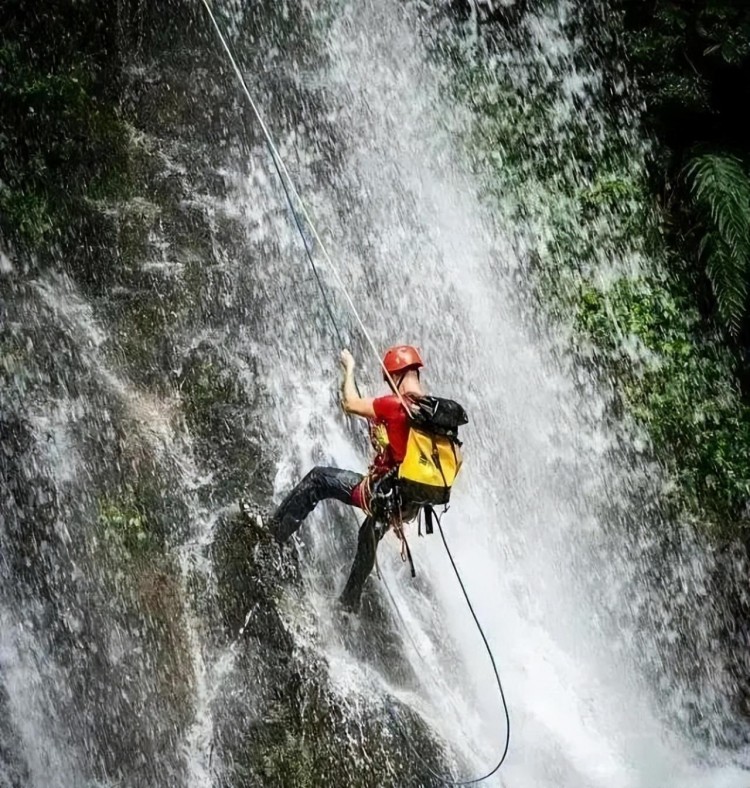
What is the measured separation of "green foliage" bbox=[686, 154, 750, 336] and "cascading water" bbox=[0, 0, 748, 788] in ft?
2.88

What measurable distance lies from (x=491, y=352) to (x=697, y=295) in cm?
210

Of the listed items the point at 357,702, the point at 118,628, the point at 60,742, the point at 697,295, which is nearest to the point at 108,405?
the point at 118,628

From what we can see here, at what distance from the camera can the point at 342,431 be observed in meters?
7.24

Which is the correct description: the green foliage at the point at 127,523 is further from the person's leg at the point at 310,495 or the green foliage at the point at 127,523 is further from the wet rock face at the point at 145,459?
the person's leg at the point at 310,495

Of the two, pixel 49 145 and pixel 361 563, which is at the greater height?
pixel 49 145

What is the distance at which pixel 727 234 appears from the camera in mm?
7746

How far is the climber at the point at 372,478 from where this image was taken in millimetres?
5219

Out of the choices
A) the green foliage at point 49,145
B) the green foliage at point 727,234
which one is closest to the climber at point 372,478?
the green foliage at point 49,145

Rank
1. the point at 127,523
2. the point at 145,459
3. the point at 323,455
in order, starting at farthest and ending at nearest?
the point at 323,455 < the point at 145,459 < the point at 127,523

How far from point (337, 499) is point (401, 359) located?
51.1 inches

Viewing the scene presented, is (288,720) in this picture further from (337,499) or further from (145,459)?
(145,459)

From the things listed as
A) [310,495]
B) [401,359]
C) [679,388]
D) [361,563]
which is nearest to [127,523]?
[310,495]

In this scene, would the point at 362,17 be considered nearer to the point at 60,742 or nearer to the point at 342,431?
the point at 342,431

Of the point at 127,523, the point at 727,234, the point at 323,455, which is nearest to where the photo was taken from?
the point at 127,523
